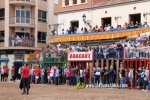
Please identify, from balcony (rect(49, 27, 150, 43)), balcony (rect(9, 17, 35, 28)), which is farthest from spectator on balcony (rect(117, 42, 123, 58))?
balcony (rect(9, 17, 35, 28))

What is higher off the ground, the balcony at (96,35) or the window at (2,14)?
the window at (2,14)

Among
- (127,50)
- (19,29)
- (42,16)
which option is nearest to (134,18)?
(127,50)

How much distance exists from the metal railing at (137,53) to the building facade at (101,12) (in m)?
7.33

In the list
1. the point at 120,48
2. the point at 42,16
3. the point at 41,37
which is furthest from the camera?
the point at 42,16

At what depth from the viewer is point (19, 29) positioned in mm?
55469

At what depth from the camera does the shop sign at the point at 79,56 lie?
38156 millimetres

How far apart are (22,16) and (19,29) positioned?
5.81ft

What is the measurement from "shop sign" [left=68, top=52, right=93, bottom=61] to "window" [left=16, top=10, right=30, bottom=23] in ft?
53.4

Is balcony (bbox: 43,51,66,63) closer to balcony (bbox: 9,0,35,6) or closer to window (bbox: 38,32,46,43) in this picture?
balcony (bbox: 9,0,35,6)

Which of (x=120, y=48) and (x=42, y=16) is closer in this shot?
(x=120, y=48)

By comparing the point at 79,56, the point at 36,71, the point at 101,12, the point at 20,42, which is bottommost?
the point at 36,71

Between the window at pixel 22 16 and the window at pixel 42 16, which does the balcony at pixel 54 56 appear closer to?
the window at pixel 22 16

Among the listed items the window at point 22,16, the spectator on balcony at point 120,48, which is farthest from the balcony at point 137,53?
the window at point 22,16

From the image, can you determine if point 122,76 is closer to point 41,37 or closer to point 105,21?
point 105,21
